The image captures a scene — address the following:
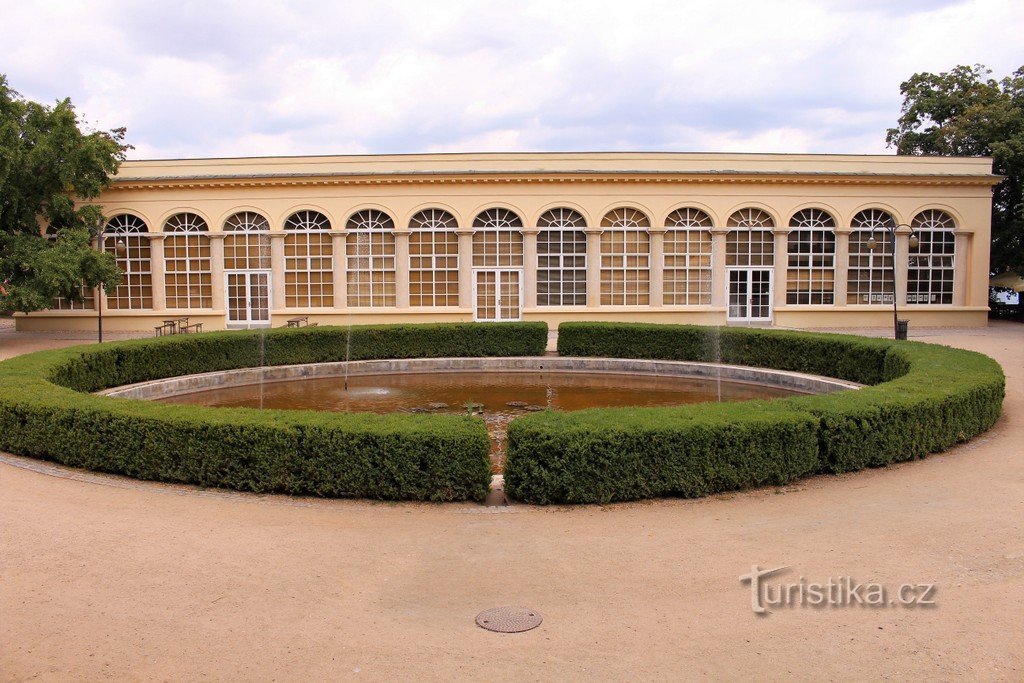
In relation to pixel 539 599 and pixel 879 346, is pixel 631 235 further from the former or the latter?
pixel 539 599

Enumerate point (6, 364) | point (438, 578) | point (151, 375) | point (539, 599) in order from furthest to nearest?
point (151, 375), point (6, 364), point (438, 578), point (539, 599)

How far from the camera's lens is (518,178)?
26156 mm

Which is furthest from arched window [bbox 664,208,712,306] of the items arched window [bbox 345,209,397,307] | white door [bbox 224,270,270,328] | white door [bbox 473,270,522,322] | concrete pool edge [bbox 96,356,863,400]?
white door [bbox 224,270,270,328]

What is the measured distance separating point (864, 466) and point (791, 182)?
67.0 feet

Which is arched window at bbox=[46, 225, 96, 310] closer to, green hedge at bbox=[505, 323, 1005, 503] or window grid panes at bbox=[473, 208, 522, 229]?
window grid panes at bbox=[473, 208, 522, 229]

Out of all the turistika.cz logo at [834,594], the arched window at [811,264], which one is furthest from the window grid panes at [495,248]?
the turistika.cz logo at [834,594]

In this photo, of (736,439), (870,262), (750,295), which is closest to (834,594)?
(736,439)

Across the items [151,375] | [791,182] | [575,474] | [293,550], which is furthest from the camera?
[791,182]

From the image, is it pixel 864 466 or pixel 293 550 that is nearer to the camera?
pixel 293 550

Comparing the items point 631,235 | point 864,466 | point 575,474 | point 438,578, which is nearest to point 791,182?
point 631,235

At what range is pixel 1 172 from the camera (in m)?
20.7

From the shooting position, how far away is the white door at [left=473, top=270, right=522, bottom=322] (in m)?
26.5

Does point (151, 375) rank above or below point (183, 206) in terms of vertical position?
below

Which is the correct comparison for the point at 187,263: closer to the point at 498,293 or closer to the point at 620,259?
the point at 498,293
